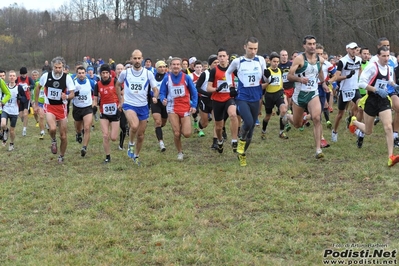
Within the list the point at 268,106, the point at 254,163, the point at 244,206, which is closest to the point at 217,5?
the point at 268,106

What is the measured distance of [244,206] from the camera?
232 inches

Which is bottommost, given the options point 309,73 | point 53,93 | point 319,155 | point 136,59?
point 319,155

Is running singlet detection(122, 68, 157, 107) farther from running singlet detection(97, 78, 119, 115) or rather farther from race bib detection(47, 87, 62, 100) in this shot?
race bib detection(47, 87, 62, 100)

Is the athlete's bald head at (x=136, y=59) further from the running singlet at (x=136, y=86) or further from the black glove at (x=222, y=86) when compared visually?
the black glove at (x=222, y=86)

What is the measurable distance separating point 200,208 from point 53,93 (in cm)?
437

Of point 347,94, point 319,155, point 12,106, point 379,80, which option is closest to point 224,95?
point 319,155

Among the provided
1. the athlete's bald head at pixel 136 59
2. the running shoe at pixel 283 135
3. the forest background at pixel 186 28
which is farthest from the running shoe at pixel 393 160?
the forest background at pixel 186 28

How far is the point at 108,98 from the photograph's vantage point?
903cm

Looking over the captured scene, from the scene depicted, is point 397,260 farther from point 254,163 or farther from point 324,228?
point 254,163

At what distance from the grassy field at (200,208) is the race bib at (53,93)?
1.37 metres

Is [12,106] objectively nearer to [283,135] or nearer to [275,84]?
[275,84]

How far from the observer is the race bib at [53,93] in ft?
28.6

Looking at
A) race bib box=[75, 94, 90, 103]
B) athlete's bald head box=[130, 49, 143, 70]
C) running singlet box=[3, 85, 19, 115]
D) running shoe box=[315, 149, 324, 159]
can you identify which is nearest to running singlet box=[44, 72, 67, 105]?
race bib box=[75, 94, 90, 103]

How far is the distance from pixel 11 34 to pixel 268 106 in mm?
43690
